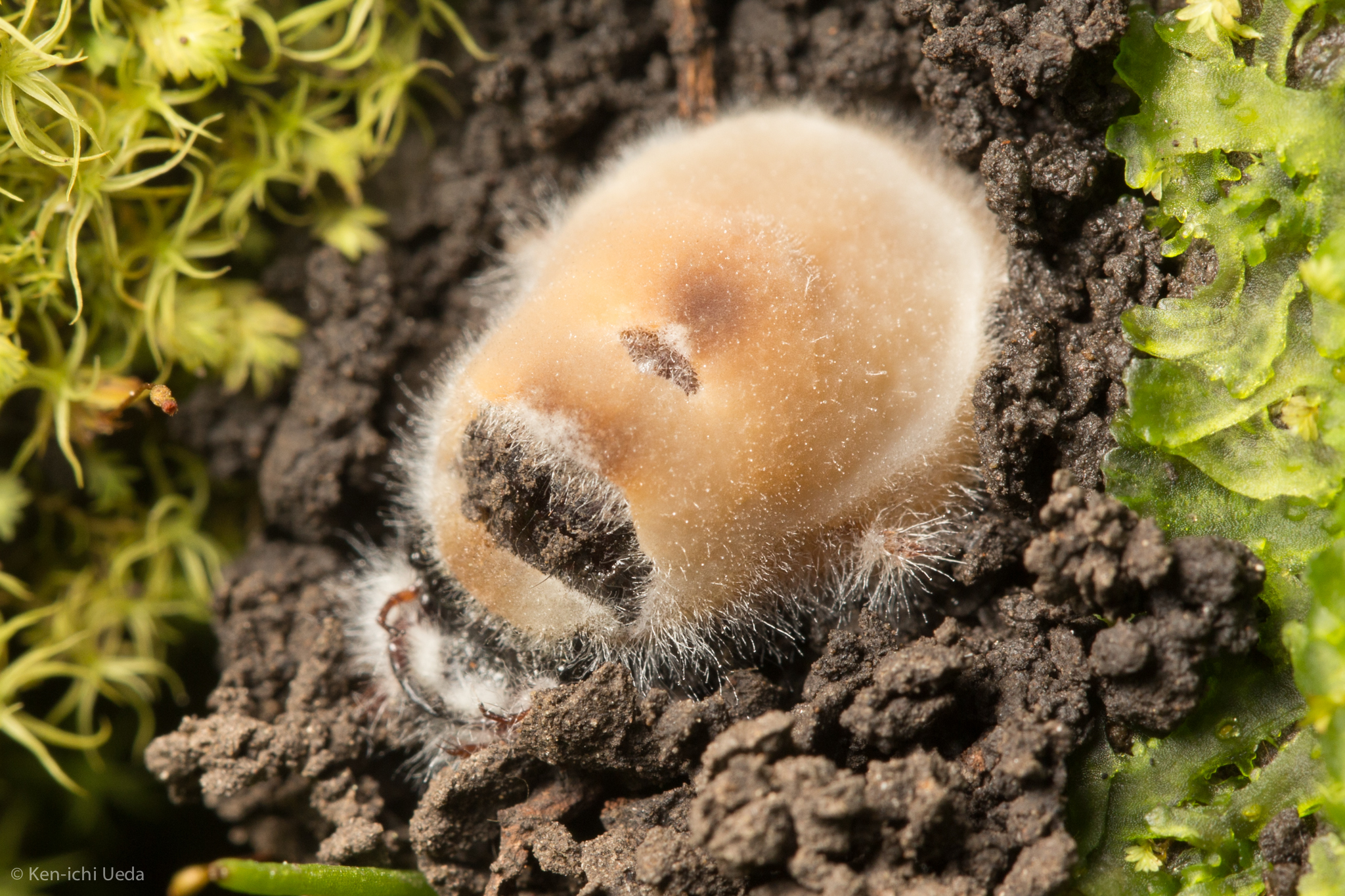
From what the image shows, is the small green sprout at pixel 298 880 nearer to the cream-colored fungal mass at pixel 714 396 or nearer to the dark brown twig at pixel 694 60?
the cream-colored fungal mass at pixel 714 396

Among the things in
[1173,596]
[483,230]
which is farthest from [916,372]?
A: [483,230]

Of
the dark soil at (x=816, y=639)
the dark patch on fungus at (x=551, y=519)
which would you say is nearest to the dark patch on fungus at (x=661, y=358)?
the dark patch on fungus at (x=551, y=519)

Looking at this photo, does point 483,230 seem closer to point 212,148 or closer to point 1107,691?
point 212,148

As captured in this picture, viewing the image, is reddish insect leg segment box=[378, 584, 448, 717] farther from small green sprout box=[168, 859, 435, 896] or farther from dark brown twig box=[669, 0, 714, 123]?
dark brown twig box=[669, 0, 714, 123]

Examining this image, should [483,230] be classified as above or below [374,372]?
above

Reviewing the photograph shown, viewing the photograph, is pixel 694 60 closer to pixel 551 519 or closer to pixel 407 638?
pixel 551 519

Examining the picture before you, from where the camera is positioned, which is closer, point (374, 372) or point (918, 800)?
point (918, 800)
